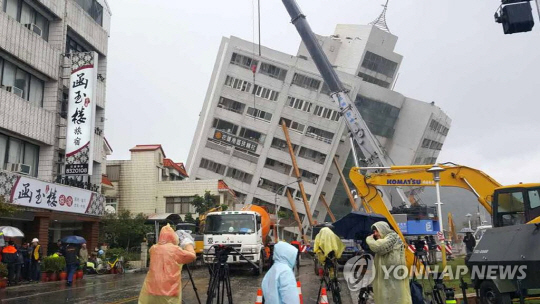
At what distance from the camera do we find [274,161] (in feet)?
196

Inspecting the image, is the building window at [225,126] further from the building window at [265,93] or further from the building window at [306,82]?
the building window at [306,82]

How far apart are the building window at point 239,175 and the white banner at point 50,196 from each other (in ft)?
110

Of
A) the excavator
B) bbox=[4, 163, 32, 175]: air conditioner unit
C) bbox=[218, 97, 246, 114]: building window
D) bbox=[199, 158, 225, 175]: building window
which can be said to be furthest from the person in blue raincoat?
bbox=[218, 97, 246, 114]: building window

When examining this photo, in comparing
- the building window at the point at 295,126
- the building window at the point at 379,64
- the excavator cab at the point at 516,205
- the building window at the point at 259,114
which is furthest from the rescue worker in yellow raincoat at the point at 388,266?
the building window at the point at 379,64

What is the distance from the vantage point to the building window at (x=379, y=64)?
6625cm

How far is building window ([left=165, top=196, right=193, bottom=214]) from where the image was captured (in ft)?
155

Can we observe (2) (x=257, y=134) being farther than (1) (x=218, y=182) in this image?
Yes

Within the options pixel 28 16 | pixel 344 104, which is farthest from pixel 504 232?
pixel 344 104

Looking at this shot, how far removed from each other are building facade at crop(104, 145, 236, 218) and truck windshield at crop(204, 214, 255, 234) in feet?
86.8

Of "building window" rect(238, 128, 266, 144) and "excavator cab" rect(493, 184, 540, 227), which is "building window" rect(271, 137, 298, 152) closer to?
"building window" rect(238, 128, 266, 144)

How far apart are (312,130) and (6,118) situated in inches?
1663

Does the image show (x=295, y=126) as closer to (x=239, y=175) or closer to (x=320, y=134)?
(x=320, y=134)

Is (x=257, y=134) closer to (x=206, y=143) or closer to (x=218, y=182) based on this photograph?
(x=206, y=143)

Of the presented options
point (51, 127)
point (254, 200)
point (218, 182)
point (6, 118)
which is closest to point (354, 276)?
point (6, 118)
